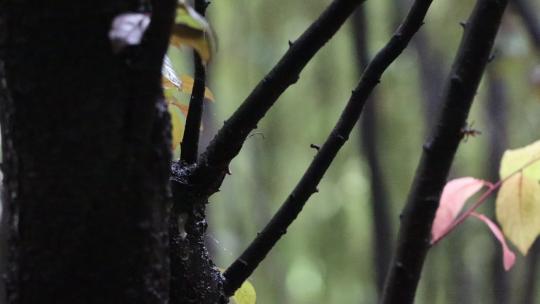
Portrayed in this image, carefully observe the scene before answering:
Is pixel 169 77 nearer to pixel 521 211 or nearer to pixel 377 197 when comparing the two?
pixel 521 211

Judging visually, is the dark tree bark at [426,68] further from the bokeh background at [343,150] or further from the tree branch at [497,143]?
the tree branch at [497,143]

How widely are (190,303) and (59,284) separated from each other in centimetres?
12

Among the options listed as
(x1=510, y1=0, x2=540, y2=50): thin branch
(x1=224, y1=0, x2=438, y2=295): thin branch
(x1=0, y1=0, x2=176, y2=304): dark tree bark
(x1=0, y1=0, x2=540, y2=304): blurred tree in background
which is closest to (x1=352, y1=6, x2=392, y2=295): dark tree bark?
(x1=0, y1=0, x2=540, y2=304): blurred tree in background

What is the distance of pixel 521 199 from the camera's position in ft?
1.48

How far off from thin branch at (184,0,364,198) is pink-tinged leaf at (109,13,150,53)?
0.09 metres

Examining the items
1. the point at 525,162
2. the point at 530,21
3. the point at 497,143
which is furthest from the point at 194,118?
the point at 497,143

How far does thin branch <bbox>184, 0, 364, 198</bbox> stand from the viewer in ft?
0.92

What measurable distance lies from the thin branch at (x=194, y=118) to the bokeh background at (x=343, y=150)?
1.02 metres

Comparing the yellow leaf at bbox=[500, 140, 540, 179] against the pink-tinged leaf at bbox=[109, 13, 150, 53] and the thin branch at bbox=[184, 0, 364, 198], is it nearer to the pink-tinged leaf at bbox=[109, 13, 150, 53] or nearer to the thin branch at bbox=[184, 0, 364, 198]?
the thin branch at bbox=[184, 0, 364, 198]

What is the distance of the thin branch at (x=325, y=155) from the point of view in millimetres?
345

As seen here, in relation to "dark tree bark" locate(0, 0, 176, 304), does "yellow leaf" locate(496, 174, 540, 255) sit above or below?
below

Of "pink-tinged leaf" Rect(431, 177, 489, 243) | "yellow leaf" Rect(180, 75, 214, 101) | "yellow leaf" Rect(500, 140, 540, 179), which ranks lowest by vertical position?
"pink-tinged leaf" Rect(431, 177, 489, 243)

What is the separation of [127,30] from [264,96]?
11 cm

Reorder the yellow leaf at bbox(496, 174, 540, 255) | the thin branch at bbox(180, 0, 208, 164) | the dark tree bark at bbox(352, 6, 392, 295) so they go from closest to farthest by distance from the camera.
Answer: the thin branch at bbox(180, 0, 208, 164)
the yellow leaf at bbox(496, 174, 540, 255)
the dark tree bark at bbox(352, 6, 392, 295)
